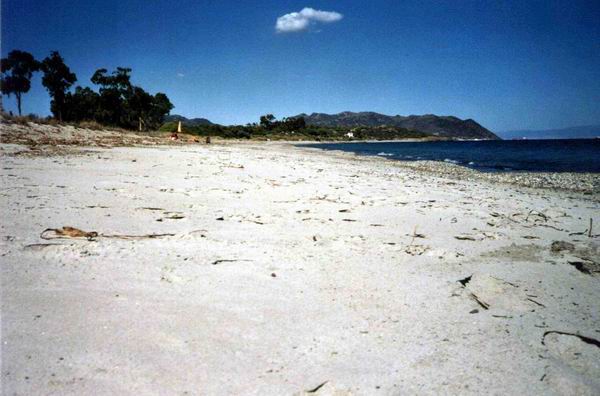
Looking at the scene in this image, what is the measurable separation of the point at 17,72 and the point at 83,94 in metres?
22.5

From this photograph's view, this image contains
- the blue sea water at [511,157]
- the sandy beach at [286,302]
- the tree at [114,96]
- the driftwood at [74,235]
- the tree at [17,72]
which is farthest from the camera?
the tree at [114,96]

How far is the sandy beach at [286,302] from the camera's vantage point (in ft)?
5.14

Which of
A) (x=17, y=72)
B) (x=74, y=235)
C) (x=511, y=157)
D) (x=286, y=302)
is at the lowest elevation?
(x=286, y=302)

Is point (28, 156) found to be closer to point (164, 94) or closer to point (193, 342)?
point (193, 342)

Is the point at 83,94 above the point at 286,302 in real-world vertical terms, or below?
above

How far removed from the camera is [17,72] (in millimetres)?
33719

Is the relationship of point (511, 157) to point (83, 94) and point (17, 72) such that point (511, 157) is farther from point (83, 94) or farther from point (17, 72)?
point (83, 94)

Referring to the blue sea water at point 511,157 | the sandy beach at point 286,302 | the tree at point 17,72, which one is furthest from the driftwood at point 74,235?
the tree at point 17,72

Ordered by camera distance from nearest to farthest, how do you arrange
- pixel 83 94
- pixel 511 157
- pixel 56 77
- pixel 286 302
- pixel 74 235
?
pixel 286 302 < pixel 74 235 < pixel 511 157 < pixel 56 77 < pixel 83 94

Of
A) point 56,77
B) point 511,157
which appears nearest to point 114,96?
point 56,77

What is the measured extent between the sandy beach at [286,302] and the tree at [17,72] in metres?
40.9

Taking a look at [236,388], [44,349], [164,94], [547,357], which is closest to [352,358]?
[236,388]

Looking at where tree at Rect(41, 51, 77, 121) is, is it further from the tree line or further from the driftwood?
the driftwood

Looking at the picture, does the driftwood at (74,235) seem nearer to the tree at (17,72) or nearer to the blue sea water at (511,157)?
the blue sea water at (511,157)
